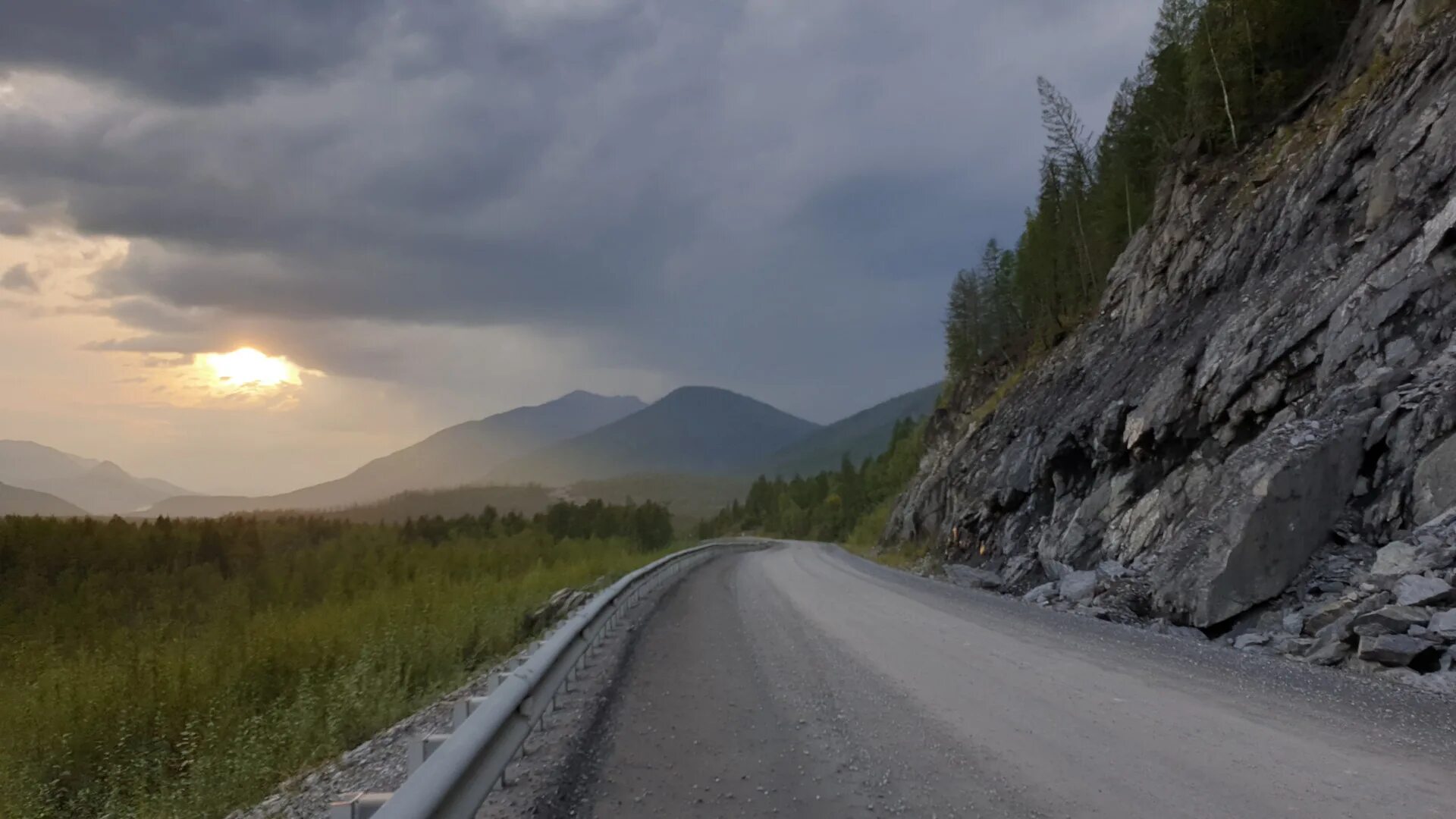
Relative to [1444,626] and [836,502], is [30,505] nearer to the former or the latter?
[1444,626]

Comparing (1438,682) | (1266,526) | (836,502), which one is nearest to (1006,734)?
(1438,682)

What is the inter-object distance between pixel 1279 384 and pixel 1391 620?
7.22 metres

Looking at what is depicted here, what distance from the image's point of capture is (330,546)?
37531 millimetres

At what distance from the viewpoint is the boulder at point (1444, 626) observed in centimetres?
722

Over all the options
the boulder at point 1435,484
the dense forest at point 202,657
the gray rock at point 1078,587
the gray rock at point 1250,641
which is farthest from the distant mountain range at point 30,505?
the boulder at point 1435,484

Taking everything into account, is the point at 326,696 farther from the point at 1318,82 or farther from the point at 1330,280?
the point at 1318,82

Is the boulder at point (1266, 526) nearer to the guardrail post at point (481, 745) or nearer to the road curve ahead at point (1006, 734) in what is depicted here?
Answer: the road curve ahead at point (1006, 734)

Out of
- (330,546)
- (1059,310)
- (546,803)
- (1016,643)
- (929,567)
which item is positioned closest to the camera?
Result: (546,803)

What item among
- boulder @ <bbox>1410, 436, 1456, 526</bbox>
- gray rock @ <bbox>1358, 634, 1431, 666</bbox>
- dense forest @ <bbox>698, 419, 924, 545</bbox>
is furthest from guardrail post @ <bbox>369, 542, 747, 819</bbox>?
dense forest @ <bbox>698, 419, 924, 545</bbox>

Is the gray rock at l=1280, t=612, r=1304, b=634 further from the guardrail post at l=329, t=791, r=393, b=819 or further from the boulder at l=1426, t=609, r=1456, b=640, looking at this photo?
the guardrail post at l=329, t=791, r=393, b=819

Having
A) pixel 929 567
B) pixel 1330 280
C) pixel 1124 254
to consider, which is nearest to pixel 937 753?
pixel 1330 280

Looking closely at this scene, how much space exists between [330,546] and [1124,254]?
119ft

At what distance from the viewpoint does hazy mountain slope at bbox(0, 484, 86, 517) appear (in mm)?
28703

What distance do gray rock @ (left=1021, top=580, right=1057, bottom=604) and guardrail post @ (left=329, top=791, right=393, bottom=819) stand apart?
13.9 metres
